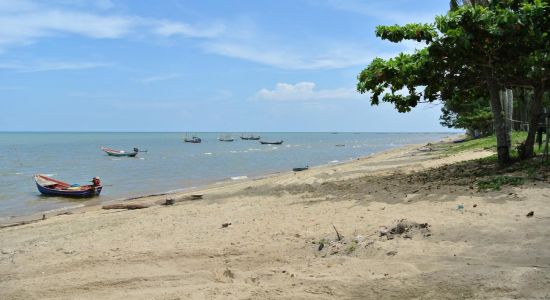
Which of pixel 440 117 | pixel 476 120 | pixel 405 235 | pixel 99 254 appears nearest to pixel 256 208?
pixel 99 254

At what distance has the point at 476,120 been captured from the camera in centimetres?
3653

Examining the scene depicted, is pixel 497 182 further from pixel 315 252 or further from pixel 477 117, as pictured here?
pixel 477 117

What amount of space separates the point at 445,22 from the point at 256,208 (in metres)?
6.43

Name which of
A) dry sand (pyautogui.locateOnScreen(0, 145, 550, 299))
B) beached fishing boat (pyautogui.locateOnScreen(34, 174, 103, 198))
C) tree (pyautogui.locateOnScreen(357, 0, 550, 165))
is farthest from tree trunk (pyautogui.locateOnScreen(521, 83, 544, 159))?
beached fishing boat (pyautogui.locateOnScreen(34, 174, 103, 198))

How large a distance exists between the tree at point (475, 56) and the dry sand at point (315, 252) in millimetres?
3195

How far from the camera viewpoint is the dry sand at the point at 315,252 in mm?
5309

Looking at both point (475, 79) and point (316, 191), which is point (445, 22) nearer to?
point (475, 79)

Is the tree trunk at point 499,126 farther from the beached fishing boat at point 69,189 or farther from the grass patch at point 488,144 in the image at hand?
the beached fishing boat at point 69,189

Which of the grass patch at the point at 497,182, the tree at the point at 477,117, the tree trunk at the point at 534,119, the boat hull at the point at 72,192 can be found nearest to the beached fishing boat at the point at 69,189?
the boat hull at the point at 72,192

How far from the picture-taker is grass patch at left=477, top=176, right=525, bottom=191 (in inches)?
391

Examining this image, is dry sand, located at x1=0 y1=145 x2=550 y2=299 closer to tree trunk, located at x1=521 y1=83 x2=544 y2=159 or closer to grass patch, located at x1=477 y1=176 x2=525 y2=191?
grass patch, located at x1=477 y1=176 x2=525 y2=191

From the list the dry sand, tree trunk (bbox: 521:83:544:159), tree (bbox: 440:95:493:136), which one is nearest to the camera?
the dry sand

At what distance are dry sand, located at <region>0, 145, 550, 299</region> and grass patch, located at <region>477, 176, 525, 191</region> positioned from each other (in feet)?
0.84

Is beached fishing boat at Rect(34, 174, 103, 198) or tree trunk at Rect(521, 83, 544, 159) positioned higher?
tree trunk at Rect(521, 83, 544, 159)
